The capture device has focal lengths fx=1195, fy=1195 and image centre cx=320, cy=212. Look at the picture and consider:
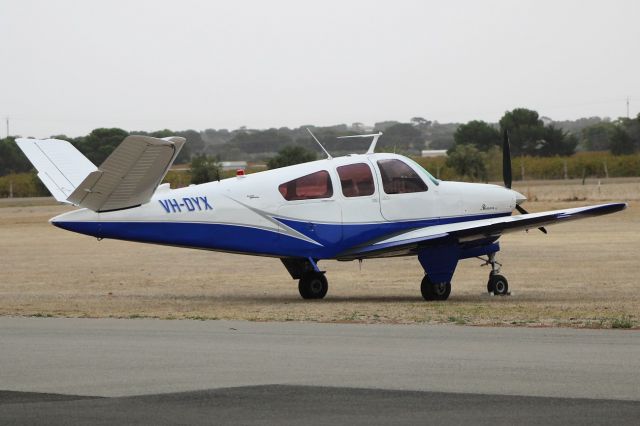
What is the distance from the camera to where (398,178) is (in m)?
19.7

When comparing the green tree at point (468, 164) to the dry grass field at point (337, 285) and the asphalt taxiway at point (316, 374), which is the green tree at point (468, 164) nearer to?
the dry grass field at point (337, 285)

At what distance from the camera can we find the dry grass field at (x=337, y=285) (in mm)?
16406

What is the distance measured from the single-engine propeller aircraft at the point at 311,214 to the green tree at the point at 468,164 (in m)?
55.1

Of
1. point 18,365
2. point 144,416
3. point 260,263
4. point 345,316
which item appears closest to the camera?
point 144,416

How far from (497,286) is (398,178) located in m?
2.44

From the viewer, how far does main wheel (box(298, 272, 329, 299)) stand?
785 inches

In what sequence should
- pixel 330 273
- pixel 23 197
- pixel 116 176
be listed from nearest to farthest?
pixel 116 176
pixel 330 273
pixel 23 197

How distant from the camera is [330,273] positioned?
25.3 meters

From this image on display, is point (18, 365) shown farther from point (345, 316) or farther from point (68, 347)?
point (345, 316)

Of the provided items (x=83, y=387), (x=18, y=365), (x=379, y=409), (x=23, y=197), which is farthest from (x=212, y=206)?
(x=23, y=197)

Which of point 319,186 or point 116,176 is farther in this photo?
point 319,186

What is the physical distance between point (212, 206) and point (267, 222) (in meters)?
0.92

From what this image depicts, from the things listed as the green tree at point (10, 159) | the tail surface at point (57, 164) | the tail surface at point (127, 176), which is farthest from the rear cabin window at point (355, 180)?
the green tree at point (10, 159)

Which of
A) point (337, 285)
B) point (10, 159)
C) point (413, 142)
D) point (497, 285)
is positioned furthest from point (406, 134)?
point (497, 285)
